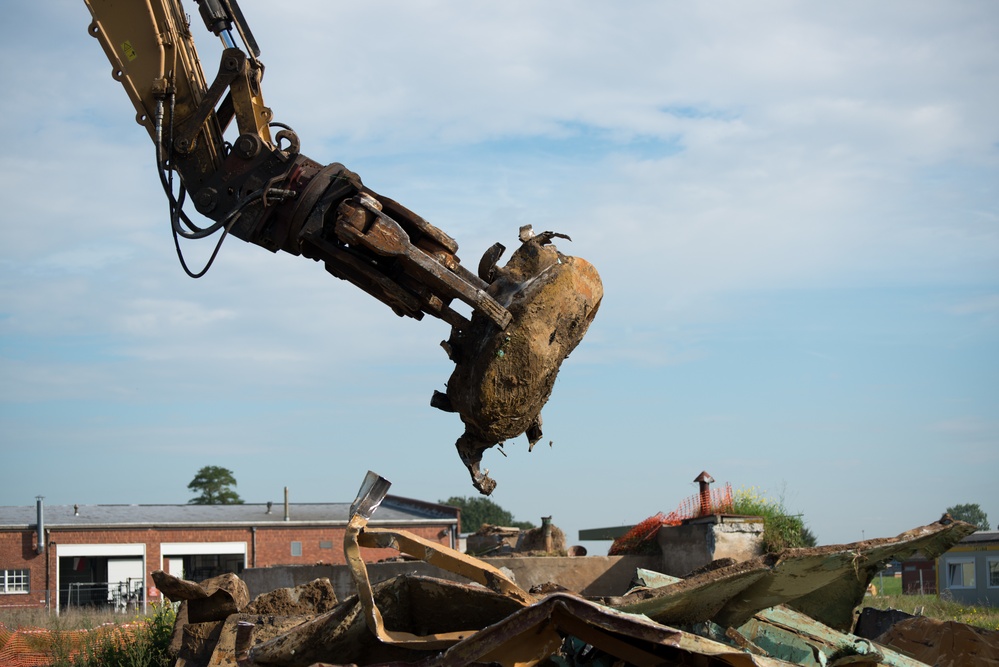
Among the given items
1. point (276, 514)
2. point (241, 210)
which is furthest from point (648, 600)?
point (276, 514)

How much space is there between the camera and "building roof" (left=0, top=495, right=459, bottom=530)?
37.0m

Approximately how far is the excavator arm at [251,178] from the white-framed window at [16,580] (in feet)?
106

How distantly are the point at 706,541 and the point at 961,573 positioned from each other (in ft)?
74.2

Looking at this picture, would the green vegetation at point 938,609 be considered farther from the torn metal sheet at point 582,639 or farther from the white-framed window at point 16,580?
the white-framed window at point 16,580

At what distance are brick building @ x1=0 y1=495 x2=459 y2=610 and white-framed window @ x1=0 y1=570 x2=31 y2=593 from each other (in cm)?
3

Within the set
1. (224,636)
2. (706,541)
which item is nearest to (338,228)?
(224,636)

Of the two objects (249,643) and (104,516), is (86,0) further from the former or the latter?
(104,516)

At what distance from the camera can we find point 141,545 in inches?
1409

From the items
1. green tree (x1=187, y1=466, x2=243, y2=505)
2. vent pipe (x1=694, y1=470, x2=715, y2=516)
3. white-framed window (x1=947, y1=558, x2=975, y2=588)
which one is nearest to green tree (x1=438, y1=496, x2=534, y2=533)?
green tree (x1=187, y1=466, x2=243, y2=505)

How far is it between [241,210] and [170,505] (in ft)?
132

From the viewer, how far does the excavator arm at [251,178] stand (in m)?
6.01

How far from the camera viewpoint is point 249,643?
5.30m

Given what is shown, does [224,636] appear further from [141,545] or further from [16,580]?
[16,580]

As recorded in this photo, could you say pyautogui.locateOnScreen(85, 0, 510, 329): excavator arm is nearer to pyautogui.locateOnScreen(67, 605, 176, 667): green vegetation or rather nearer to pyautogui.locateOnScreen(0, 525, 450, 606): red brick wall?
pyautogui.locateOnScreen(67, 605, 176, 667): green vegetation
